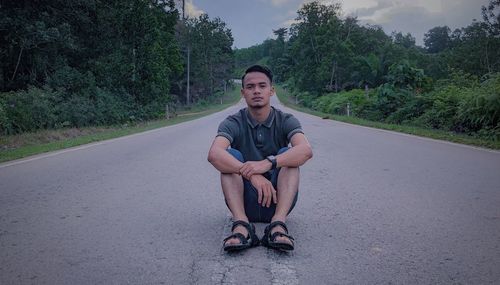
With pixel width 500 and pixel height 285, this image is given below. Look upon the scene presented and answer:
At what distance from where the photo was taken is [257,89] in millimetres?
3855

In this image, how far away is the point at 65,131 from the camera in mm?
15750

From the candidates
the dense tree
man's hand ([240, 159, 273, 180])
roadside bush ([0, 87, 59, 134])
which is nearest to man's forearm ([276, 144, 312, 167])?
man's hand ([240, 159, 273, 180])

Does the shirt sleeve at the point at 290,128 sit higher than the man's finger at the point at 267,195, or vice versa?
the shirt sleeve at the point at 290,128

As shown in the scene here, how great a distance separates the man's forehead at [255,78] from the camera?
3.87 m

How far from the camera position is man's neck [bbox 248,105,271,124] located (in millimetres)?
3852

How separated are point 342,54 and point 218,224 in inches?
1817

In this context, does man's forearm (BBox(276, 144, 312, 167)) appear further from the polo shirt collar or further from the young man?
the polo shirt collar

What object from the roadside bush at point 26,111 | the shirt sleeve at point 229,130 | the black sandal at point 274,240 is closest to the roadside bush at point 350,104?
the roadside bush at point 26,111

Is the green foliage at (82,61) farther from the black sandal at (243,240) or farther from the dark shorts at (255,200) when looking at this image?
the black sandal at (243,240)

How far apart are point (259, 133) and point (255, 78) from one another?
0.57 metres

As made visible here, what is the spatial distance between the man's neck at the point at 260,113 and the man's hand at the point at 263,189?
738 millimetres

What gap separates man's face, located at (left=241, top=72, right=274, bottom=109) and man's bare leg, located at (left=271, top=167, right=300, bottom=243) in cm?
75

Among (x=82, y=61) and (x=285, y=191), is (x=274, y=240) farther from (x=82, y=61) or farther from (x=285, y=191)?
(x=82, y=61)

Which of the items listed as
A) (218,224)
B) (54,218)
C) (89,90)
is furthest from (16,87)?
(218,224)
